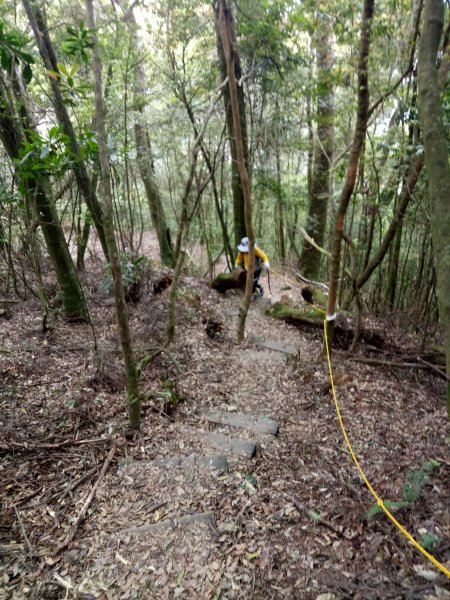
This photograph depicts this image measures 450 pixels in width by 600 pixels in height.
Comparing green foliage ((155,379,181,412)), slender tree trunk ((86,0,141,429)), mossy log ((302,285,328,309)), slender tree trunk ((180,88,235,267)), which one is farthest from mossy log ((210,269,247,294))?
slender tree trunk ((86,0,141,429))

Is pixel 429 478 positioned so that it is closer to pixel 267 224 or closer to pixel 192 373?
pixel 192 373

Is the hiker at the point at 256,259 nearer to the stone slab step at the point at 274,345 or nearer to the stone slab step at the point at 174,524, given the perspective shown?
the stone slab step at the point at 274,345

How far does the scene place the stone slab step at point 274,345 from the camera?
6242 mm

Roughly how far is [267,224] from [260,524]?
53.9 ft

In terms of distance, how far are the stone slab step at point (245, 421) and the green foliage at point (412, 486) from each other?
1.42m

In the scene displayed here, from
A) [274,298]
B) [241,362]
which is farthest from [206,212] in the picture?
[241,362]

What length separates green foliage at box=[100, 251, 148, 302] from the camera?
22.1ft

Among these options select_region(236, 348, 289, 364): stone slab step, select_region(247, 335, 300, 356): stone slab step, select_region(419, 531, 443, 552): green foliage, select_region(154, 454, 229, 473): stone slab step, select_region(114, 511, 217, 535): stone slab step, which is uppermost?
select_region(419, 531, 443, 552): green foliage

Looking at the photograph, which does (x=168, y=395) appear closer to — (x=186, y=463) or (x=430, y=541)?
(x=186, y=463)

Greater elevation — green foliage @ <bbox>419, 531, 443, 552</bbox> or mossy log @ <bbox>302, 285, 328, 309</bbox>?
green foliage @ <bbox>419, 531, 443, 552</bbox>

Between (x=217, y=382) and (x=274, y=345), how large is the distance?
1676 millimetres

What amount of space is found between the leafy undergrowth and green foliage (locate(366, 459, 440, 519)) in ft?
0.05

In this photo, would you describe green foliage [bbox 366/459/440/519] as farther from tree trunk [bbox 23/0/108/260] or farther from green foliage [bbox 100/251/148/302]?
green foliage [bbox 100/251/148/302]

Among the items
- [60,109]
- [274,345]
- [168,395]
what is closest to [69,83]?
[60,109]
